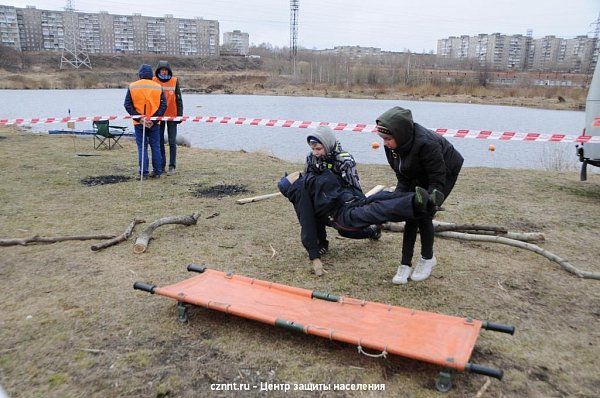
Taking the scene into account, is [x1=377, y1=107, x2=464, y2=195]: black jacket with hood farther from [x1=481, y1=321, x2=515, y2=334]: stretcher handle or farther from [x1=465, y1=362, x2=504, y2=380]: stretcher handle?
Result: [x1=465, y1=362, x2=504, y2=380]: stretcher handle

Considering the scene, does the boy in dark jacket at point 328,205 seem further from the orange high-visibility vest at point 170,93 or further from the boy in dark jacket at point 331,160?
the orange high-visibility vest at point 170,93

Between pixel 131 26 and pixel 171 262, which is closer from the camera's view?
pixel 171 262

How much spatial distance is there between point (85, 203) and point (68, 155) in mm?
4634

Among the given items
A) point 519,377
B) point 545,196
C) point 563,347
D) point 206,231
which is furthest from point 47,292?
point 545,196

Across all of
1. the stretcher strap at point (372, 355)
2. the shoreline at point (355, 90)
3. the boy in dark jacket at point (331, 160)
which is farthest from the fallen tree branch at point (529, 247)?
the shoreline at point (355, 90)

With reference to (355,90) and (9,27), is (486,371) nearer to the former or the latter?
(355,90)

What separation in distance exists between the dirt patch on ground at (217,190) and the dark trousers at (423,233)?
388cm

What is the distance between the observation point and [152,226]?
5.50 metres

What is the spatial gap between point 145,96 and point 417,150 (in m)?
5.84

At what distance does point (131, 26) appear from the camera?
11750 centimetres

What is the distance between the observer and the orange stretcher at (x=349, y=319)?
286 centimetres

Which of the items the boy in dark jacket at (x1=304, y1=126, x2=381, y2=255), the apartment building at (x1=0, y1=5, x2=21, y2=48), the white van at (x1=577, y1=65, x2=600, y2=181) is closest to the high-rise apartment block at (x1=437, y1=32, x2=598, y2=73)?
the apartment building at (x1=0, y1=5, x2=21, y2=48)

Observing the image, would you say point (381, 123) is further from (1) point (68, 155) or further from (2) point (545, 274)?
(1) point (68, 155)

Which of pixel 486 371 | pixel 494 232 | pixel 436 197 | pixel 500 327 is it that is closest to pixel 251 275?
pixel 436 197
